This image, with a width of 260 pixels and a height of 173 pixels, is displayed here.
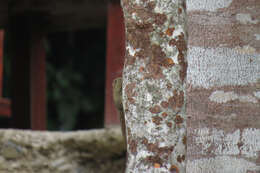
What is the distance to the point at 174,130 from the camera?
1147mm

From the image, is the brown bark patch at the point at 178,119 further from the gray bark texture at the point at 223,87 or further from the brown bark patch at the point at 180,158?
the gray bark texture at the point at 223,87

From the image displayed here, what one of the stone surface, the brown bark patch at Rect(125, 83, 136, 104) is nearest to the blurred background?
the stone surface

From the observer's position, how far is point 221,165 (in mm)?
1970

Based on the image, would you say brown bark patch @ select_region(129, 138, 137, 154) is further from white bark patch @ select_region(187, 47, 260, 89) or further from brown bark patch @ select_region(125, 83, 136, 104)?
white bark patch @ select_region(187, 47, 260, 89)

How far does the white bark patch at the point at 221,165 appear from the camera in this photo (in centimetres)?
196

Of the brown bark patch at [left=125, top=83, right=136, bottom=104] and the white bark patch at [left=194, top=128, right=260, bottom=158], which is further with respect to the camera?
the white bark patch at [left=194, top=128, right=260, bottom=158]

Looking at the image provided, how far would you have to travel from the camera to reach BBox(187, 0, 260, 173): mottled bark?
1.97 m

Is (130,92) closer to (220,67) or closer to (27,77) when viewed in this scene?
(220,67)

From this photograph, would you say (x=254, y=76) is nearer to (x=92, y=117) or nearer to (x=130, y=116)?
(x=130, y=116)

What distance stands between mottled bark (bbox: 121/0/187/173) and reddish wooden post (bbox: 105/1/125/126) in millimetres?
2229

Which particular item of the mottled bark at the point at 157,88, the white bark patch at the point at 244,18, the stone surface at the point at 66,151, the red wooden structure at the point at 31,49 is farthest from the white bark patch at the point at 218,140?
the red wooden structure at the point at 31,49

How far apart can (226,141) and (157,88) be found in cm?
92

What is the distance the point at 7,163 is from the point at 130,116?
149 cm

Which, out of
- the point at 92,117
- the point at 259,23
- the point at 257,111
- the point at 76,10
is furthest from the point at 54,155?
the point at 92,117
